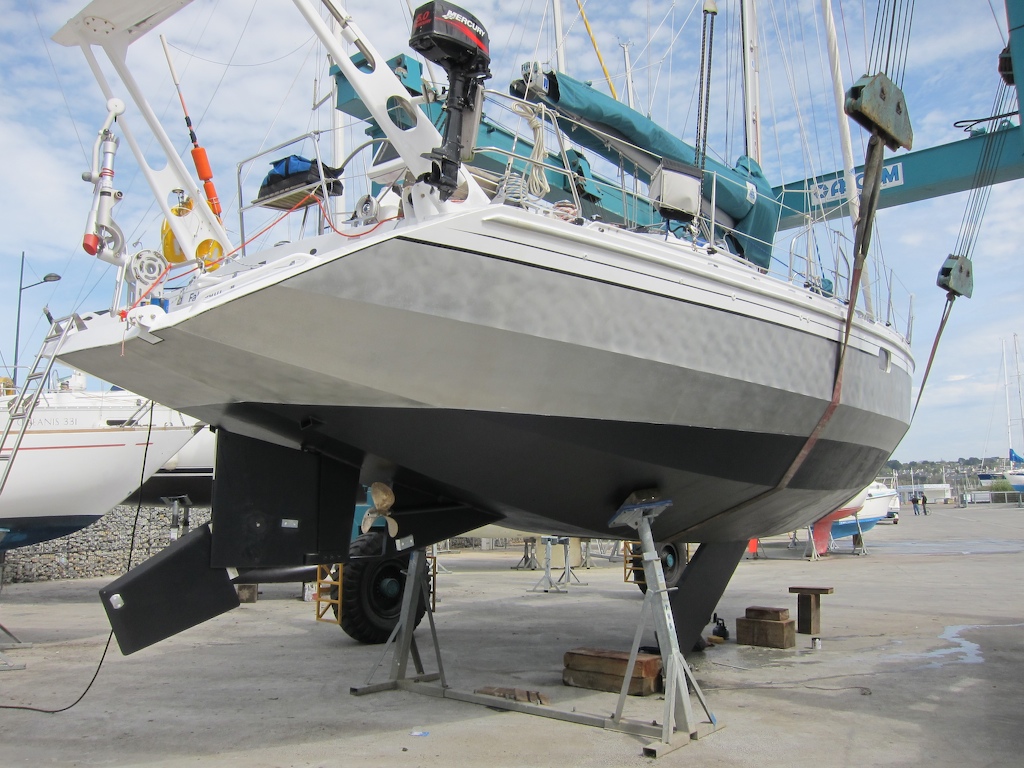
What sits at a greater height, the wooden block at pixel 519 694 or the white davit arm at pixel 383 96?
the white davit arm at pixel 383 96

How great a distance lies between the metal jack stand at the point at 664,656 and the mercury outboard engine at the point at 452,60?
7.08 feet

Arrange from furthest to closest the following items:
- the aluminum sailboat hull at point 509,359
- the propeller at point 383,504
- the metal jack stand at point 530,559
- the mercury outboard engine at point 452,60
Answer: the metal jack stand at point 530,559
the propeller at point 383,504
the mercury outboard engine at point 452,60
the aluminum sailboat hull at point 509,359

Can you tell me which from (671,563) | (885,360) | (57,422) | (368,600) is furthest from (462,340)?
(57,422)

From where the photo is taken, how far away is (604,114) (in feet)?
20.0

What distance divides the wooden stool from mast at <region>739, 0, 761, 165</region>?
4986 millimetres

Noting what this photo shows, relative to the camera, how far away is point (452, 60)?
3.63m

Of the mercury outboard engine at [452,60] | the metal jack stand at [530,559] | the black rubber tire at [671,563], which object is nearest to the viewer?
the mercury outboard engine at [452,60]

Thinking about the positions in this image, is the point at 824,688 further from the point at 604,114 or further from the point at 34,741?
the point at 34,741

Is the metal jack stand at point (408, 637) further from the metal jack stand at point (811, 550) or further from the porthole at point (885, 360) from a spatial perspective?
the metal jack stand at point (811, 550)

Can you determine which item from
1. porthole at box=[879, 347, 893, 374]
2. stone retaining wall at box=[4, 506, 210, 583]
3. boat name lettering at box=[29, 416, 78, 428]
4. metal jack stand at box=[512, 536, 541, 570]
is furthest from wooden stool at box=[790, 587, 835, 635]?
stone retaining wall at box=[4, 506, 210, 583]

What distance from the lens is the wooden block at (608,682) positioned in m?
5.29

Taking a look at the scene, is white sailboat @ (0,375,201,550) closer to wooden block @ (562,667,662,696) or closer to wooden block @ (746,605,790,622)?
wooden block @ (562,667,662,696)

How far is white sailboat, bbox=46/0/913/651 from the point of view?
343cm

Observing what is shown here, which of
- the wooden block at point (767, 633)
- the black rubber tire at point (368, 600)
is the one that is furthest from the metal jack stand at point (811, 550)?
the black rubber tire at point (368, 600)
